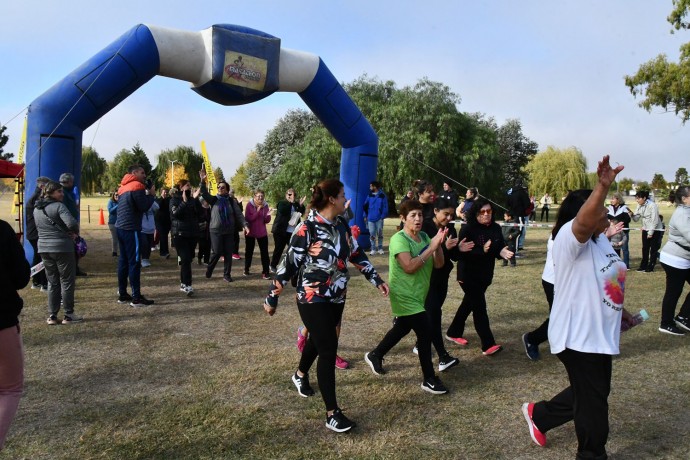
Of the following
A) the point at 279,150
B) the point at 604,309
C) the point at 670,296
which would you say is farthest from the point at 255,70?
the point at 279,150

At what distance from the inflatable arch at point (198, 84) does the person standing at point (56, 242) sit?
293cm

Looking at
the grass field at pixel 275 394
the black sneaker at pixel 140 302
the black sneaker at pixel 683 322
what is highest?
the black sneaker at pixel 683 322

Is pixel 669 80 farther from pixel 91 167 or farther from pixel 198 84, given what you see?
pixel 91 167

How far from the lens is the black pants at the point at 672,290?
19.2 ft

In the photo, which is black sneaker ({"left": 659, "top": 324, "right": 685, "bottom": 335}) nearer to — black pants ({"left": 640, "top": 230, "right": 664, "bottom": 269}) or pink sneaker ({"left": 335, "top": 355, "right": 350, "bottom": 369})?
pink sneaker ({"left": 335, "top": 355, "right": 350, "bottom": 369})

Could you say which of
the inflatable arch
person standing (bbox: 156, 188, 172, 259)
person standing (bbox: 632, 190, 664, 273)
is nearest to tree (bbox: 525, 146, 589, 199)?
person standing (bbox: 632, 190, 664, 273)

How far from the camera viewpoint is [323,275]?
3.60m

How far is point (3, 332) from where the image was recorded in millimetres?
2873

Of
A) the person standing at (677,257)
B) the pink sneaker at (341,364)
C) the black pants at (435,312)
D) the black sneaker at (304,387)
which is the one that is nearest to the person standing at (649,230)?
the person standing at (677,257)

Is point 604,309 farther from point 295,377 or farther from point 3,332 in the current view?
point 3,332

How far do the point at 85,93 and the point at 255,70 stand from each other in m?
3.34

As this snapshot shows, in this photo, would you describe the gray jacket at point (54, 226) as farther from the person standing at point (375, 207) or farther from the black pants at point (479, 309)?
the person standing at point (375, 207)

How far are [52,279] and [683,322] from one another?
7649 mm

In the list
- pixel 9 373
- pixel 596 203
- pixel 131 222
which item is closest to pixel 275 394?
pixel 9 373
